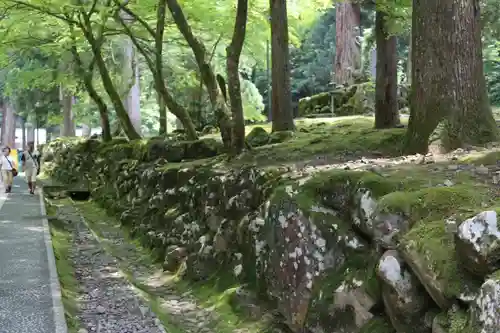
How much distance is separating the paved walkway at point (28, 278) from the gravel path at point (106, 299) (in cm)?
50

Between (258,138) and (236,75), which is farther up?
(236,75)

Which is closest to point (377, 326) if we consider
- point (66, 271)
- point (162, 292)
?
point (162, 292)

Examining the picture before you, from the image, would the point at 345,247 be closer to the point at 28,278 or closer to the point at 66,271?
the point at 28,278

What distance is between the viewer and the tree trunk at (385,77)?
1039 centimetres

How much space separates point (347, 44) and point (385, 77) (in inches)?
348

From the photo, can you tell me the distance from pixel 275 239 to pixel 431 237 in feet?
7.65

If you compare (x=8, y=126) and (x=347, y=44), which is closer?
(x=347, y=44)

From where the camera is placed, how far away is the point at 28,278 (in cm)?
743

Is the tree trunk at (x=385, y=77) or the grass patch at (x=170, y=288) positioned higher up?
the tree trunk at (x=385, y=77)

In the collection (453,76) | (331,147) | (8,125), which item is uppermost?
(8,125)

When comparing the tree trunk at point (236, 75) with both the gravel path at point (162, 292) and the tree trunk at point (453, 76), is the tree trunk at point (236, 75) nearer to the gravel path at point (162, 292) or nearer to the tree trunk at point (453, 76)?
the gravel path at point (162, 292)

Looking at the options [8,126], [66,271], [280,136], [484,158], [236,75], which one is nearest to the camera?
[484,158]

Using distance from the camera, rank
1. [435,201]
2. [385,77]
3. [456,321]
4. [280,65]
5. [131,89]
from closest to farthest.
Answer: [456,321] < [435,201] < [385,77] < [280,65] < [131,89]

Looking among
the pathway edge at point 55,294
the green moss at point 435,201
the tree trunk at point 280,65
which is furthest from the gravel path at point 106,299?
the tree trunk at point 280,65
